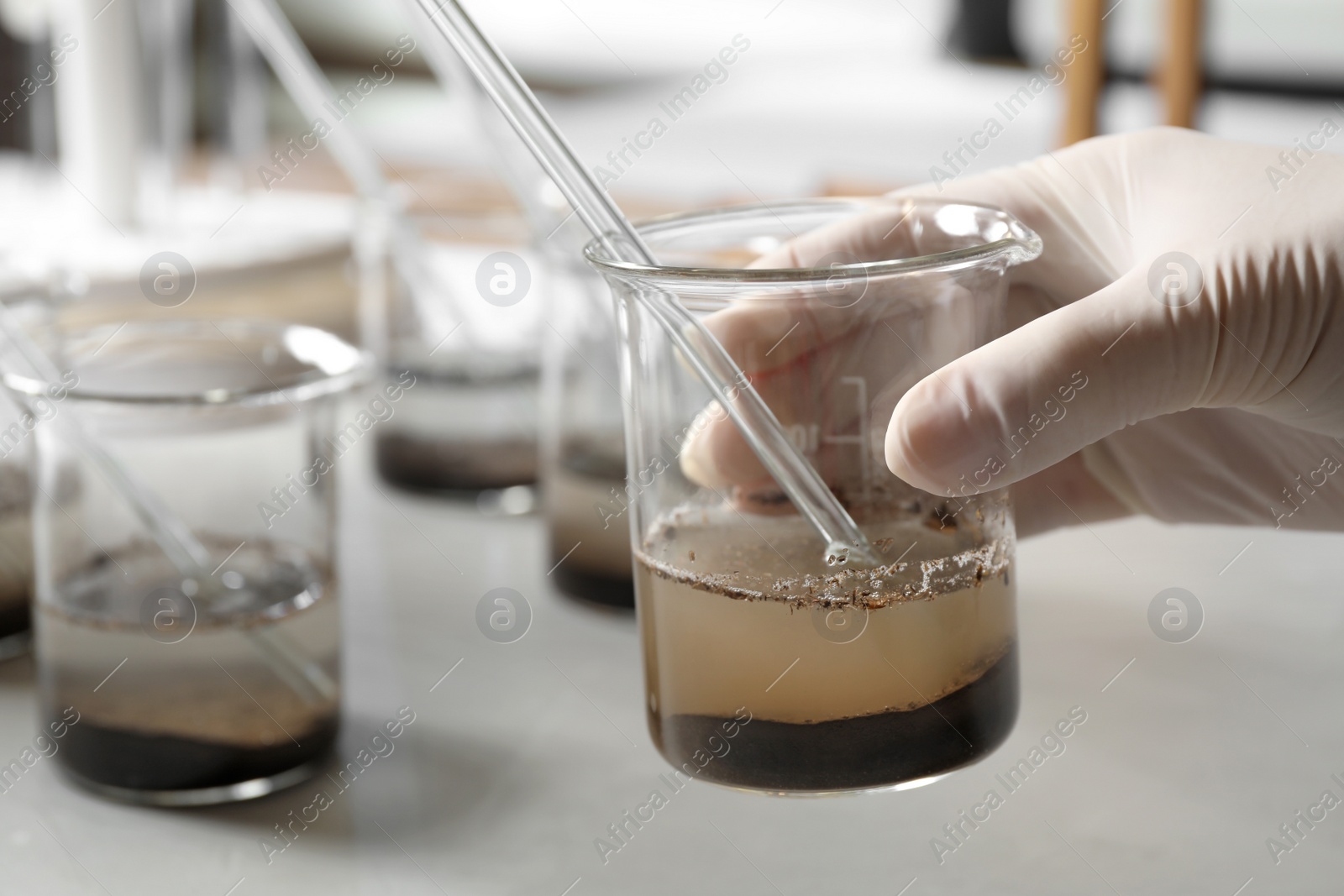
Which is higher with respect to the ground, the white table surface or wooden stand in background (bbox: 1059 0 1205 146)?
wooden stand in background (bbox: 1059 0 1205 146)

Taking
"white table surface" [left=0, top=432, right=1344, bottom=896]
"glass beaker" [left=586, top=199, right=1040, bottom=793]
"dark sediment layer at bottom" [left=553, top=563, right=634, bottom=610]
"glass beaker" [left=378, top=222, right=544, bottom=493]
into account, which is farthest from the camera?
"glass beaker" [left=378, top=222, right=544, bottom=493]

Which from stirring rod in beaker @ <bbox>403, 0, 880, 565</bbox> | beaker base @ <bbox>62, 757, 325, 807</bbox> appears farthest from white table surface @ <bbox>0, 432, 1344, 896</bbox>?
stirring rod in beaker @ <bbox>403, 0, 880, 565</bbox>

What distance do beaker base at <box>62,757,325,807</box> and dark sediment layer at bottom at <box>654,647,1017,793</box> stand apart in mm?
318

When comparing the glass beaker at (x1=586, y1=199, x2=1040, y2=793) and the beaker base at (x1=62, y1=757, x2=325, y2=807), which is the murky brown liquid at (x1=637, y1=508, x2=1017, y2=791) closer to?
the glass beaker at (x1=586, y1=199, x2=1040, y2=793)

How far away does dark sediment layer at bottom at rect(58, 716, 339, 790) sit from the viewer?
0.83m

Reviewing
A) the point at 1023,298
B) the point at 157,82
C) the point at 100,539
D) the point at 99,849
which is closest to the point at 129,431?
the point at 100,539

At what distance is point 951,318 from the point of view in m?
0.66

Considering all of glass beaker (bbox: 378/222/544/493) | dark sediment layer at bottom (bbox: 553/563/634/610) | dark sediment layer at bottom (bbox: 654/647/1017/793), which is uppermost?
dark sediment layer at bottom (bbox: 654/647/1017/793)

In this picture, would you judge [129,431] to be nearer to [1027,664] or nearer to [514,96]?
[514,96]

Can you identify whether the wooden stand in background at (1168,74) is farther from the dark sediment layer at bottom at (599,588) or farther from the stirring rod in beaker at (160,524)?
the stirring rod in beaker at (160,524)

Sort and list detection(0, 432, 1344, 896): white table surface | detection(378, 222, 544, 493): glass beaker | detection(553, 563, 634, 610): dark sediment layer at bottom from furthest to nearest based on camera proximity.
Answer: detection(378, 222, 544, 493): glass beaker, detection(553, 563, 634, 610): dark sediment layer at bottom, detection(0, 432, 1344, 896): white table surface

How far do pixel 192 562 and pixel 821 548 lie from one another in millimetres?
406

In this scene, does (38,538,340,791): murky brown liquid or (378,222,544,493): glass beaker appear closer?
(38,538,340,791): murky brown liquid

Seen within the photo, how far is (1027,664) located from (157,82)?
151 centimetres
